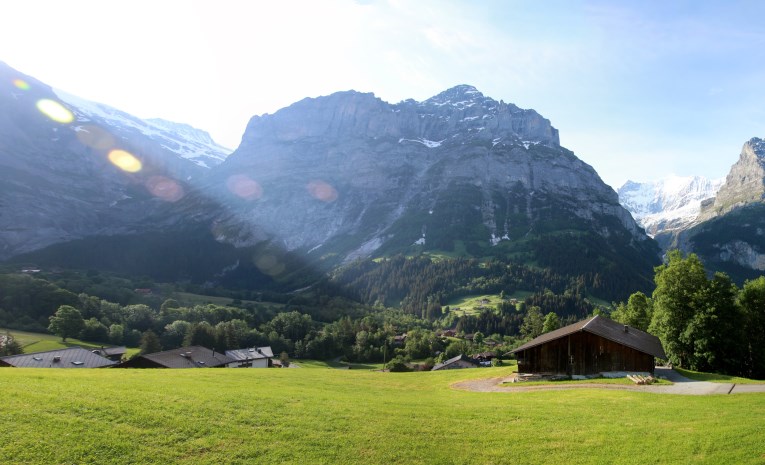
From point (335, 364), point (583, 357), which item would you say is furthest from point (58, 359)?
point (583, 357)

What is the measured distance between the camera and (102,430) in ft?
60.0

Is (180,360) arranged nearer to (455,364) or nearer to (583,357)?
(455,364)

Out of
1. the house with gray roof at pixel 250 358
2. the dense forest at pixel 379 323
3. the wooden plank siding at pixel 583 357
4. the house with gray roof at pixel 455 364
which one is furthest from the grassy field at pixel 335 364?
the wooden plank siding at pixel 583 357

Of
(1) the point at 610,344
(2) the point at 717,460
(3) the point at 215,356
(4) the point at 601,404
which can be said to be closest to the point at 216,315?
(3) the point at 215,356

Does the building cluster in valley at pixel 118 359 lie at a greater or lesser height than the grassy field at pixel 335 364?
greater

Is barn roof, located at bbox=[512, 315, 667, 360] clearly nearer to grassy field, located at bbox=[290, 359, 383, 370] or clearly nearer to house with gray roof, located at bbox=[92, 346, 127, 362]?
grassy field, located at bbox=[290, 359, 383, 370]

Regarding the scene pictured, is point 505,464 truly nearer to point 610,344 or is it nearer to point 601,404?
point 601,404

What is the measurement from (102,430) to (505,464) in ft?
55.5

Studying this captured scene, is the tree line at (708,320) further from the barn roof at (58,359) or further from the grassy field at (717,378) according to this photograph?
the barn roof at (58,359)

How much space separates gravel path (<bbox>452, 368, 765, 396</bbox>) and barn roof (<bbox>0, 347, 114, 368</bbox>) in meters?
66.2

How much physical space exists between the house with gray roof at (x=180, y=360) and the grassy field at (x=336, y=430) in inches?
1833

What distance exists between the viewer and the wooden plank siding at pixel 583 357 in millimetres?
49594

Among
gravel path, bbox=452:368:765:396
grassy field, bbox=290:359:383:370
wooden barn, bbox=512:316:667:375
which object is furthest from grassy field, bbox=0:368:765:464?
grassy field, bbox=290:359:383:370

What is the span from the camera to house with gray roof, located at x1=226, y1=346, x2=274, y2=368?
10191 centimetres
